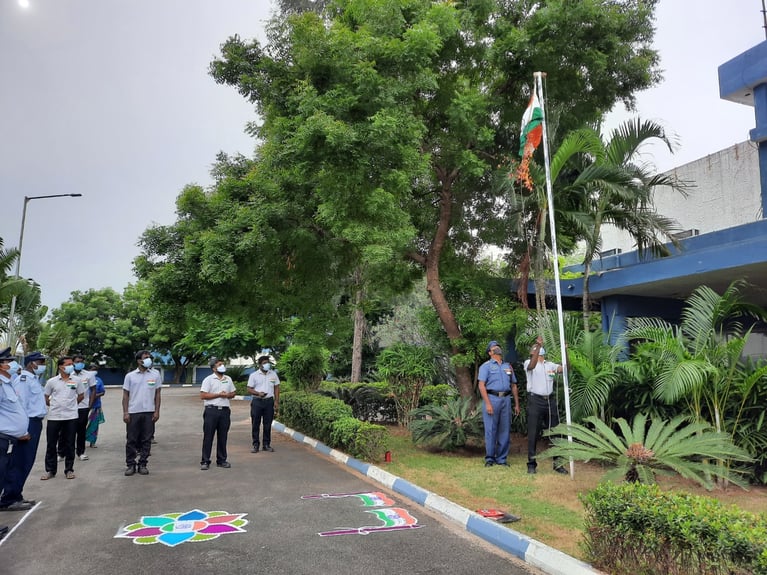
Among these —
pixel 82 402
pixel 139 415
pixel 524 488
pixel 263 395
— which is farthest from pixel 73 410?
pixel 524 488

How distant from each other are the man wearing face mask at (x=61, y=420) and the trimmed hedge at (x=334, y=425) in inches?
166

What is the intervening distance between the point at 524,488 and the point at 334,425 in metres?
4.23

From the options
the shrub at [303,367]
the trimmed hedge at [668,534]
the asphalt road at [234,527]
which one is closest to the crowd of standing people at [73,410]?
the asphalt road at [234,527]

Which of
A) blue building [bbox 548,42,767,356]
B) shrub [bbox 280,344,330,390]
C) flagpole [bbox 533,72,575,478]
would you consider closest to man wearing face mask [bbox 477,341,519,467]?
flagpole [bbox 533,72,575,478]

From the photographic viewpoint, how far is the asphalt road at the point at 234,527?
499cm

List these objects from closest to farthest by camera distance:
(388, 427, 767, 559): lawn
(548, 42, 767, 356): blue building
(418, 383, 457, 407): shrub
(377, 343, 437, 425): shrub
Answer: (388, 427, 767, 559): lawn, (548, 42, 767, 356): blue building, (377, 343, 437, 425): shrub, (418, 383, 457, 407): shrub

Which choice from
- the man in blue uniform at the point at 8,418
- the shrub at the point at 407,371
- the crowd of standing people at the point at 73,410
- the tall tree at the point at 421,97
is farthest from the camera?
the shrub at the point at 407,371

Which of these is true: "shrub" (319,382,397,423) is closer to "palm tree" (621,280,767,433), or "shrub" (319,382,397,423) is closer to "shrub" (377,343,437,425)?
"shrub" (377,343,437,425)

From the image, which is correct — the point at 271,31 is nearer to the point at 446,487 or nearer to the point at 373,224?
the point at 373,224

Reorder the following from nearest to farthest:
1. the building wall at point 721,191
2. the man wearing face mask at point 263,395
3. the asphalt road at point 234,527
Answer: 1. the asphalt road at point 234,527
2. the man wearing face mask at point 263,395
3. the building wall at point 721,191

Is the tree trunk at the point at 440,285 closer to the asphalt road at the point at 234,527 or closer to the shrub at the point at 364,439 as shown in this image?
the shrub at the point at 364,439

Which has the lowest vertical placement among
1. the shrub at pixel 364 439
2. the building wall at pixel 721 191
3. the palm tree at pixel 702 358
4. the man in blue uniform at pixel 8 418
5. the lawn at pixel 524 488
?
the lawn at pixel 524 488

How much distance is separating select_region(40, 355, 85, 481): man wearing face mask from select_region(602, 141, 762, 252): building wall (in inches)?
666

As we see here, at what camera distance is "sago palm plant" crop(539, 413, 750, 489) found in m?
6.29
